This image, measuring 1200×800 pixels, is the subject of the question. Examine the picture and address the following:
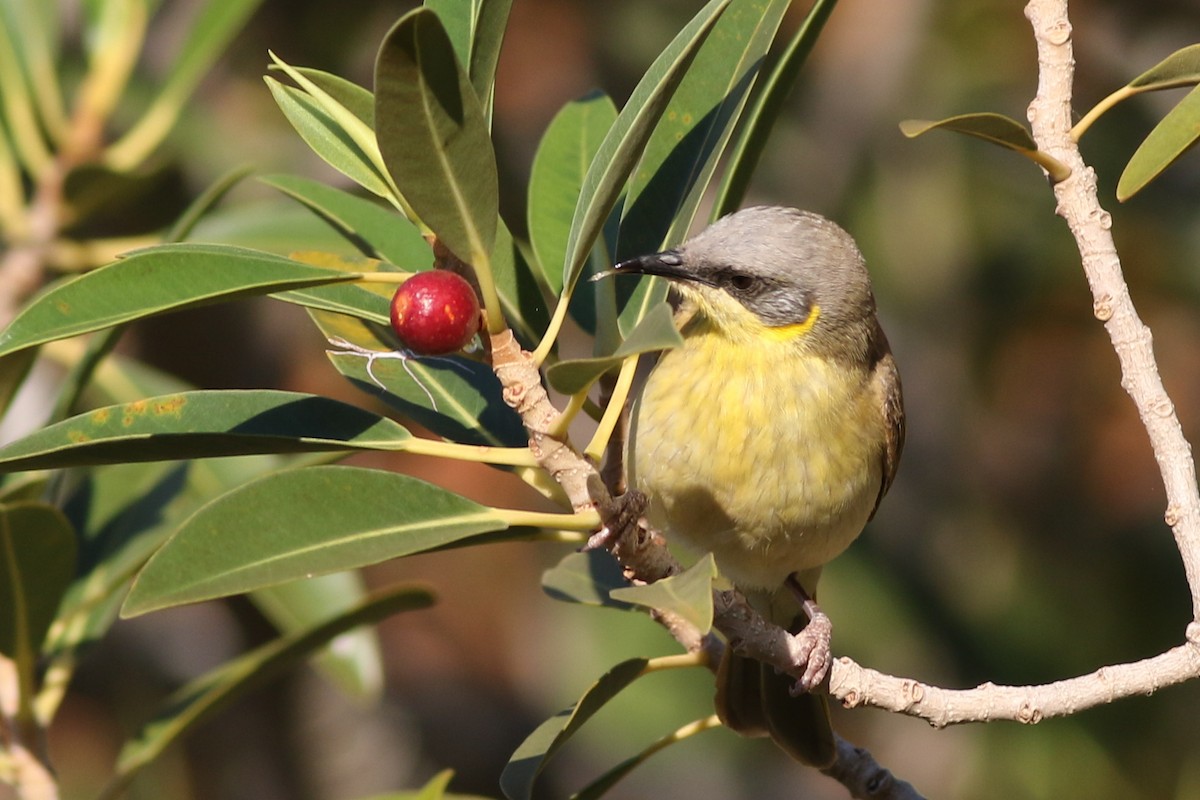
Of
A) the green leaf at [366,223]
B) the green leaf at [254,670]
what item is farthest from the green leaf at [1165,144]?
the green leaf at [254,670]

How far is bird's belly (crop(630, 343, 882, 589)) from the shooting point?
2738 millimetres

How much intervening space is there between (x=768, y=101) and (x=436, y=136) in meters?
0.91

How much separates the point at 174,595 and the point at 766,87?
1347mm

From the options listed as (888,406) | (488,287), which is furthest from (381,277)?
(888,406)

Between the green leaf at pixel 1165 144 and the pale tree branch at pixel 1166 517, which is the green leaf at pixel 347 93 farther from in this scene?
the green leaf at pixel 1165 144

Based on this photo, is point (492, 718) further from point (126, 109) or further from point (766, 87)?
point (766, 87)

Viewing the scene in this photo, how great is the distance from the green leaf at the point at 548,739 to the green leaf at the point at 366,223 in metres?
0.82

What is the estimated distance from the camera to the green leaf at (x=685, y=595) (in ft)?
5.40

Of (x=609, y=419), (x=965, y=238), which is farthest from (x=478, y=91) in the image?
(x=965, y=238)

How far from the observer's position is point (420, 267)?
8.11ft

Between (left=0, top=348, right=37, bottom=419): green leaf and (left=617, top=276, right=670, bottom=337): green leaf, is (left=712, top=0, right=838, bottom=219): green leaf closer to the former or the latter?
(left=617, top=276, right=670, bottom=337): green leaf

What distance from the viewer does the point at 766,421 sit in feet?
9.05

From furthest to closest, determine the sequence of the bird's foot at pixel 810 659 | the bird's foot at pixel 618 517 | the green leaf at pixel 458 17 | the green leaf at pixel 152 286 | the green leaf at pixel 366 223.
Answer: the green leaf at pixel 366 223, the bird's foot at pixel 810 659, the green leaf at pixel 458 17, the bird's foot at pixel 618 517, the green leaf at pixel 152 286

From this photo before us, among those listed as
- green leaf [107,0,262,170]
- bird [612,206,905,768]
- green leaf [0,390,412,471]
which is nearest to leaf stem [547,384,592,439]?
green leaf [0,390,412,471]
